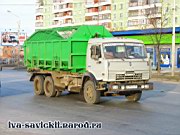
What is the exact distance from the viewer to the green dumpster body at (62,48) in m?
15.2

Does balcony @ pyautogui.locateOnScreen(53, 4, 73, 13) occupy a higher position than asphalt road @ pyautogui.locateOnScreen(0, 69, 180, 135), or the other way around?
balcony @ pyautogui.locateOnScreen(53, 4, 73, 13)

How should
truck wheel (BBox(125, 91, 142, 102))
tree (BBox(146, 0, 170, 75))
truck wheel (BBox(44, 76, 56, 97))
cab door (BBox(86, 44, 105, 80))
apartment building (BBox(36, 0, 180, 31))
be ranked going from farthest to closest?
apartment building (BBox(36, 0, 180, 31)) < tree (BBox(146, 0, 170, 75)) < truck wheel (BBox(44, 76, 56, 97)) < truck wheel (BBox(125, 91, 142, 102)) < cab door (BBox(86, 44, 105, 80))

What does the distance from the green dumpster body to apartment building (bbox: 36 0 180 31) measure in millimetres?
47283

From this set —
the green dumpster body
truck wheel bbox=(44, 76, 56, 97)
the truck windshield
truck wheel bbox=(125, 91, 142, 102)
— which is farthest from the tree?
the truck windshield

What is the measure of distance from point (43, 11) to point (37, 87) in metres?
103

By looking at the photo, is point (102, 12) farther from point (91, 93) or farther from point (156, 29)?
point (91, 93)

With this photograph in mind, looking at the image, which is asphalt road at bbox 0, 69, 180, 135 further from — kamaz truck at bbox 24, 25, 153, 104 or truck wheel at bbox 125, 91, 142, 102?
kamaz truck at bbox 24, 25, 153, 104

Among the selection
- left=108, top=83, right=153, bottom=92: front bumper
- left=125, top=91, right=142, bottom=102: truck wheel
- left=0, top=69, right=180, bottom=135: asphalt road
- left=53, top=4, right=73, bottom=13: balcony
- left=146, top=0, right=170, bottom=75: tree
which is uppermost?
left=53, top=4, right=73, bottom=13: balcony

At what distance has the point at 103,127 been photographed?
9625 mm

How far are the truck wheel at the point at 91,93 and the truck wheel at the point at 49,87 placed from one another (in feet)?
A: 8.59

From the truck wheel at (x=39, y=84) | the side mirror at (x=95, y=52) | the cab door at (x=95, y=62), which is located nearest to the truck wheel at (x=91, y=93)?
the cab door at (x=95, y=62)

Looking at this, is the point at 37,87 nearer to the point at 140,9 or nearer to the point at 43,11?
the point at 140,9

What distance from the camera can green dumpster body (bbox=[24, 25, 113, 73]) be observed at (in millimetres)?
15211

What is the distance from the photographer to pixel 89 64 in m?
14.5
